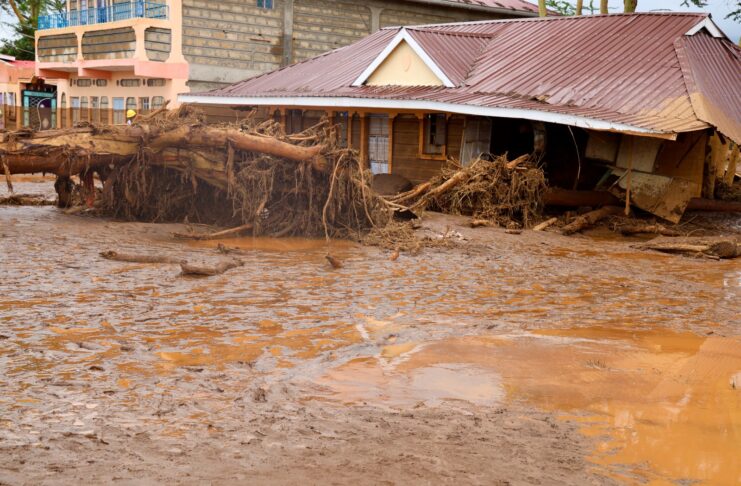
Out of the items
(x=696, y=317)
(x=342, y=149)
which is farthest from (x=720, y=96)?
(x=696, y=317)

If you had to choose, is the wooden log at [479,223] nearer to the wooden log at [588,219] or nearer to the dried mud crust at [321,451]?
Result: the wooden log at [588,219]

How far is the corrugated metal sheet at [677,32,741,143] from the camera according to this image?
1661 cm

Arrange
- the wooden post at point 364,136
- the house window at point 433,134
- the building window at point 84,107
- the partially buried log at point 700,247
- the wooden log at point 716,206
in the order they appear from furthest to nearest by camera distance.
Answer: the building window at point 84,107 < the wooden post at point 364,136 < the house window at point 433,134 < the wooden log at point 716,206 < the partially buried log at point 700,247

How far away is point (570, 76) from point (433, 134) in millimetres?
4189

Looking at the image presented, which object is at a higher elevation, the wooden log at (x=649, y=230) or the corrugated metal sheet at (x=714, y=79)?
the corrugated metal sheet at (x=714, y=79)

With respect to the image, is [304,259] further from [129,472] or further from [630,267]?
[129,472]

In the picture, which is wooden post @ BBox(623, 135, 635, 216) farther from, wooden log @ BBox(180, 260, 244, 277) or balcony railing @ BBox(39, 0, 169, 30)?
balcony railing @ BBox(39, 0, 169, 30)

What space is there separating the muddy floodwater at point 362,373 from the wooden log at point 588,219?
14.2ft

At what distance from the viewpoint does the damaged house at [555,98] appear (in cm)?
1759

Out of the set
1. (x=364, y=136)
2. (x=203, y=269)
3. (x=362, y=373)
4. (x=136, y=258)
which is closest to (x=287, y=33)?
(x=364, y=136)

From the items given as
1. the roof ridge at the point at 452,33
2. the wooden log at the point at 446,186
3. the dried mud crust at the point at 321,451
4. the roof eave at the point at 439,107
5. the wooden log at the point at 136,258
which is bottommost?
the wooden log at the point at 136,258

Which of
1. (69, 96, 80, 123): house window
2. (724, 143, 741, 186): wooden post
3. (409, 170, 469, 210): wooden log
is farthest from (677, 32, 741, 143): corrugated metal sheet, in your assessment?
(69, 96, 80, 123): house window

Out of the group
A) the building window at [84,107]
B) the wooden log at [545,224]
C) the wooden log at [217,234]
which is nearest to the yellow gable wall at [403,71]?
the wooden log at [545,224]

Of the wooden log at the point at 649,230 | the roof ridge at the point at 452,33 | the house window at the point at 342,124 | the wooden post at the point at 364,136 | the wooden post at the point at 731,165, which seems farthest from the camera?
the house window at the point at 342,124
